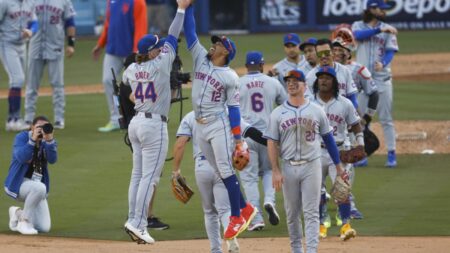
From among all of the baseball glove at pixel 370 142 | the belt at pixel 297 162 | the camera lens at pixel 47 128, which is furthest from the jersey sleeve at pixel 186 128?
the baseball glove at pixel 370 142

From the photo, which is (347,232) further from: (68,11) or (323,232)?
(68,11)

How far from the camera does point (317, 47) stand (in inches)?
468

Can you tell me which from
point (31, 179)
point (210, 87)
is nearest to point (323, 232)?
point (210, 87)

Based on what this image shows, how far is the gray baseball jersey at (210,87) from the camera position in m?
10.3

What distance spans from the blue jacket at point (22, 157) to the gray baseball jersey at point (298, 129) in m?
2.64

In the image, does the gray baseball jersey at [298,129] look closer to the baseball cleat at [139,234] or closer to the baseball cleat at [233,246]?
the baseball cleat at [233,246]

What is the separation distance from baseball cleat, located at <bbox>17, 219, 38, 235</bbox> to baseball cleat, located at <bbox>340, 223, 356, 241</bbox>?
3051mm

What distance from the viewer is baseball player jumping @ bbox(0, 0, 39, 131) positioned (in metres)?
17.1

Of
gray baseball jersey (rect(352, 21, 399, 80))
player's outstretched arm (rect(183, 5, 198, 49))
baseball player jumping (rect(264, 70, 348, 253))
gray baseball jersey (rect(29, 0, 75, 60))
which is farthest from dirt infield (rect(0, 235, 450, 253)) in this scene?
gray baseball jersey (rect(29, 0, 75, 60))

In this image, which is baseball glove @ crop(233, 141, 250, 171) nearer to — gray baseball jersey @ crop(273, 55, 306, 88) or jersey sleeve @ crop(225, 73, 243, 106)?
jersey sleeve @ crop(225, 73, 243, 106)

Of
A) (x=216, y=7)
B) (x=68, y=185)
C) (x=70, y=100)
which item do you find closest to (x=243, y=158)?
(x=68, y=185)

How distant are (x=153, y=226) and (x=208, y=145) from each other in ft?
6.05

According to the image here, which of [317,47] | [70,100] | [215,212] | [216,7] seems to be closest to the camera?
[215,212]

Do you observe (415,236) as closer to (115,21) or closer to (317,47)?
(317,47)
